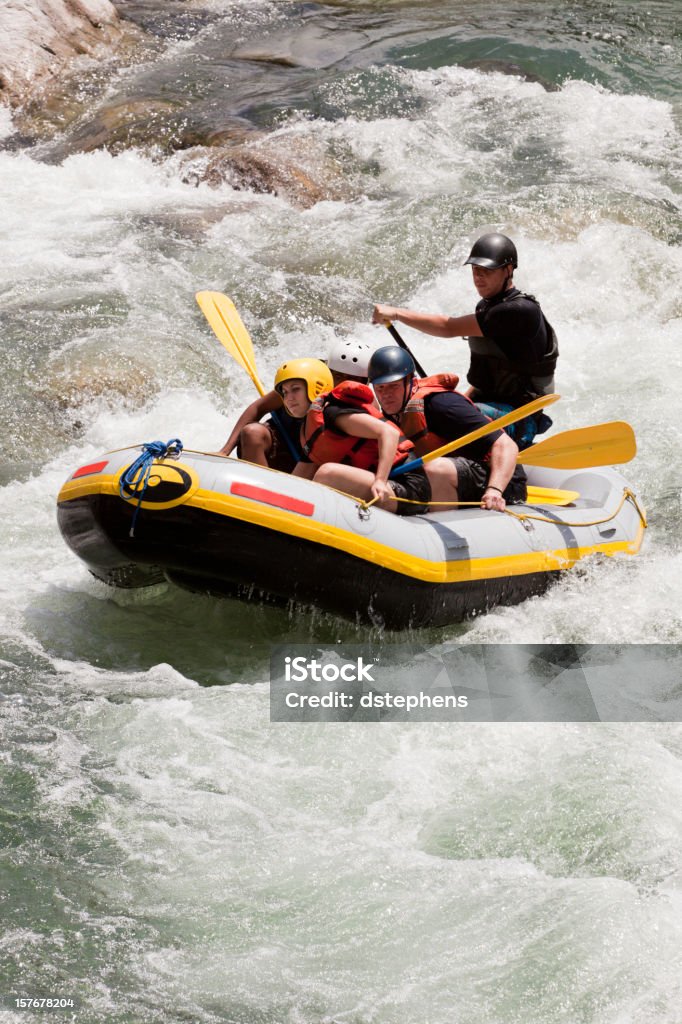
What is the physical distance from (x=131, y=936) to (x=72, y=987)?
25 centimetres

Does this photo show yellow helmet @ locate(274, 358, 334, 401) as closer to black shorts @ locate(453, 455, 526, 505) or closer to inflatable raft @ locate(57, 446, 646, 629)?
inflatable raft @ locate(57, 446, 646, 629)

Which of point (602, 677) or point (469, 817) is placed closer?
point (469, 817)

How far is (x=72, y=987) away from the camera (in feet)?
10.1

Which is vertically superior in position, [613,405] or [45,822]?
[45,822]

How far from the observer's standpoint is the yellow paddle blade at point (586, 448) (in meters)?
5.11

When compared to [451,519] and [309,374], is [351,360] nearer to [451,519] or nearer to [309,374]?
[309,374]

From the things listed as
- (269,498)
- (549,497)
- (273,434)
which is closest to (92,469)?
(269,498)

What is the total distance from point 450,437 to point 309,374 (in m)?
0.69

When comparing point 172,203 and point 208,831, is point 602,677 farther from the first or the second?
point 172,203

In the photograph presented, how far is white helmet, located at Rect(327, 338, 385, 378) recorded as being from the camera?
4887mm

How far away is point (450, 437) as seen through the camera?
5.02 meters

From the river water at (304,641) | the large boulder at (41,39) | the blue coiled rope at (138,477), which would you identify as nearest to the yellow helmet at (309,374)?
the blue coiled rope at (138,477)

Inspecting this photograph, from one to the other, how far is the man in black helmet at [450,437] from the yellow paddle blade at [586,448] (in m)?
0.23

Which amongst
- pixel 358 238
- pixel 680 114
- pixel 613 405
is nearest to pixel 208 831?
pixel 613 405
